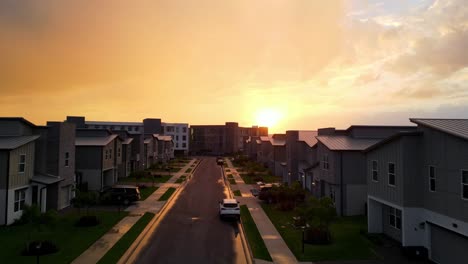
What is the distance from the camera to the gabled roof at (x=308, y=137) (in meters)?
44.7

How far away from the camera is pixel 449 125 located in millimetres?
18578

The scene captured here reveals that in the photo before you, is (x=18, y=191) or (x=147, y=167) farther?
(x=147, y=167)

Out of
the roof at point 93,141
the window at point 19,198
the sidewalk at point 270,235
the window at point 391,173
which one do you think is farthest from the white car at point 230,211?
the roof at point 93,141

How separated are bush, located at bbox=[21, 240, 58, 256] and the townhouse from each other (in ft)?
21.1

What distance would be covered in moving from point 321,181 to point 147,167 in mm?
48378

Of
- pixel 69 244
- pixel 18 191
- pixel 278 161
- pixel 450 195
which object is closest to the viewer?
pixel 450 195

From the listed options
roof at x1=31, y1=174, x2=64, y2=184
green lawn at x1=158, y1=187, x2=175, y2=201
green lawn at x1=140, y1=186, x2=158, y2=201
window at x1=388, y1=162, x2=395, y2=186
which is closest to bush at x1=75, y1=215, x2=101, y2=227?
roof at x1=31, y1=174, x2=64, y2=184

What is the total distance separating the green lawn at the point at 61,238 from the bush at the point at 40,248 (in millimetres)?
339

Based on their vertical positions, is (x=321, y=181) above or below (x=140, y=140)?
below

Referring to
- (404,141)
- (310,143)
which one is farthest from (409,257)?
(310,143)

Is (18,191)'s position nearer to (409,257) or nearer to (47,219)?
(47,219)

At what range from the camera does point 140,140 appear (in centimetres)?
6631

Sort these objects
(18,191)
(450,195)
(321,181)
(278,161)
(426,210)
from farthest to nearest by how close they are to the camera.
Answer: (278,161)
(321,181)
(18,191)
(426,210)
(450,195)

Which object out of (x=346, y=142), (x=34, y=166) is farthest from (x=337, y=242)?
(x=34, y=166)
